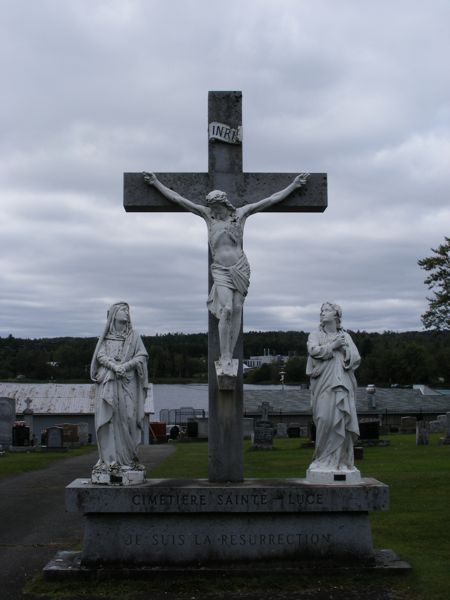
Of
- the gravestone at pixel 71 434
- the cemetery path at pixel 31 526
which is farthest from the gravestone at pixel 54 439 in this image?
the cemetery path at pixel 31 526

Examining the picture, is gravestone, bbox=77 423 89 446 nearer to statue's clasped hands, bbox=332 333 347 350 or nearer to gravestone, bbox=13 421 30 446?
gravestone, bbox=13 421 30 446

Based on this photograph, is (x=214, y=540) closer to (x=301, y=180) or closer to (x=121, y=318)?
(x=121, y=318)

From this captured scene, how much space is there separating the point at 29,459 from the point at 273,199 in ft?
57.4

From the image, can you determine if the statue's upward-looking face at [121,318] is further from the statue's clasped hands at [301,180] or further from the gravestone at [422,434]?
the gravestone at [422,434]

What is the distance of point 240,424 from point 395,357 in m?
70.8

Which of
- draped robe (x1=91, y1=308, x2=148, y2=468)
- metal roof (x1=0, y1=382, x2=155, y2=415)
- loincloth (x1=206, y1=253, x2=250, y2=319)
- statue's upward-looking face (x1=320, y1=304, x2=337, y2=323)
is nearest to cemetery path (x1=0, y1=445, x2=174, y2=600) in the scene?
draped robe (x1=91, y1=308, x2=148, y2=468)

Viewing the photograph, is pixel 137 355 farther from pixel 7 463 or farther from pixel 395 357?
pixel 395 357

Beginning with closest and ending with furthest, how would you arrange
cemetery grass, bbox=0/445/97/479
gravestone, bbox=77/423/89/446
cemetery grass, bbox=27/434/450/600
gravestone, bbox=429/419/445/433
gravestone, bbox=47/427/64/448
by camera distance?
cemetery grass, bbox=27/434/450/600
cemetery grass, bbox=0/445/97/479
gravestone, bbox=47/427/64/448
gravestone, bbox=77/423/89/446
gravestone, bbox=429/419/445/433

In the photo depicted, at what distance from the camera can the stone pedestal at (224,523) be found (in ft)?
22.4

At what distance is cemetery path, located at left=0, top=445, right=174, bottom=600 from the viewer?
7.38 metres

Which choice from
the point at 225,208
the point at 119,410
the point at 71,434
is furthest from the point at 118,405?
the point at 71,434

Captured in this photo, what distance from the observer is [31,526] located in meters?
10.2

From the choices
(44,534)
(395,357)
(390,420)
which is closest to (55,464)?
(44,534)

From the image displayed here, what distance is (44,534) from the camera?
31.4ft
